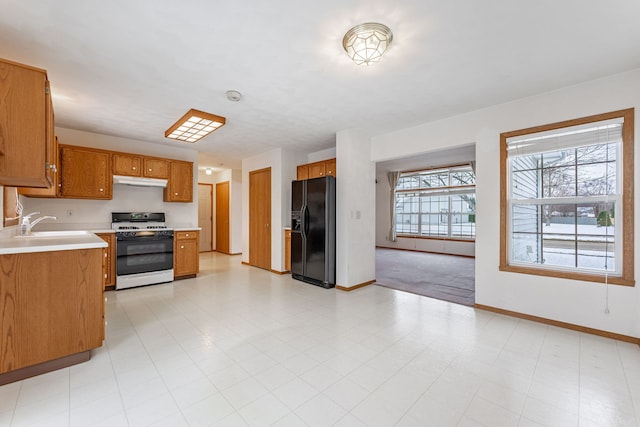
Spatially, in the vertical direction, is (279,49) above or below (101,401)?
above

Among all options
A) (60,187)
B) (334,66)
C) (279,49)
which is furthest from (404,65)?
(60,187)

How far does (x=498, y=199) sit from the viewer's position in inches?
134

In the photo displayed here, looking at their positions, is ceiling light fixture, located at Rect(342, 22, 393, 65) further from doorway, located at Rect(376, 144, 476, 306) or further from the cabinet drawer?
the cabinet drawer

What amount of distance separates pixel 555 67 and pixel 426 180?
6744mm

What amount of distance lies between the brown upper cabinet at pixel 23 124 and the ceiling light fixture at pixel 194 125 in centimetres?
154

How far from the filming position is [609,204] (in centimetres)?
283

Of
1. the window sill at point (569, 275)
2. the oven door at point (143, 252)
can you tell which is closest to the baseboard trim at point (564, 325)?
the window sill at point (569, 275)

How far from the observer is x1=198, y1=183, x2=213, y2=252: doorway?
8648 mm

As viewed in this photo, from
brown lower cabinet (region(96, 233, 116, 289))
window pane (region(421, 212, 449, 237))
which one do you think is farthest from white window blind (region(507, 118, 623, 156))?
brown lower cabinet (region(96, 233, 116, 289))

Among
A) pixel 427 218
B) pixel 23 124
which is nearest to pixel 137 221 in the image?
pixel 23 124

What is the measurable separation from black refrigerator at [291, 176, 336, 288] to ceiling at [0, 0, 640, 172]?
135 centimetres

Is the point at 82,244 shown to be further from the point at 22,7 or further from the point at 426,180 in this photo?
the point at 426,180

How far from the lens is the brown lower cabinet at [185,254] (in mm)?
4996

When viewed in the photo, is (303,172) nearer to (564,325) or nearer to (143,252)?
(143,252)
